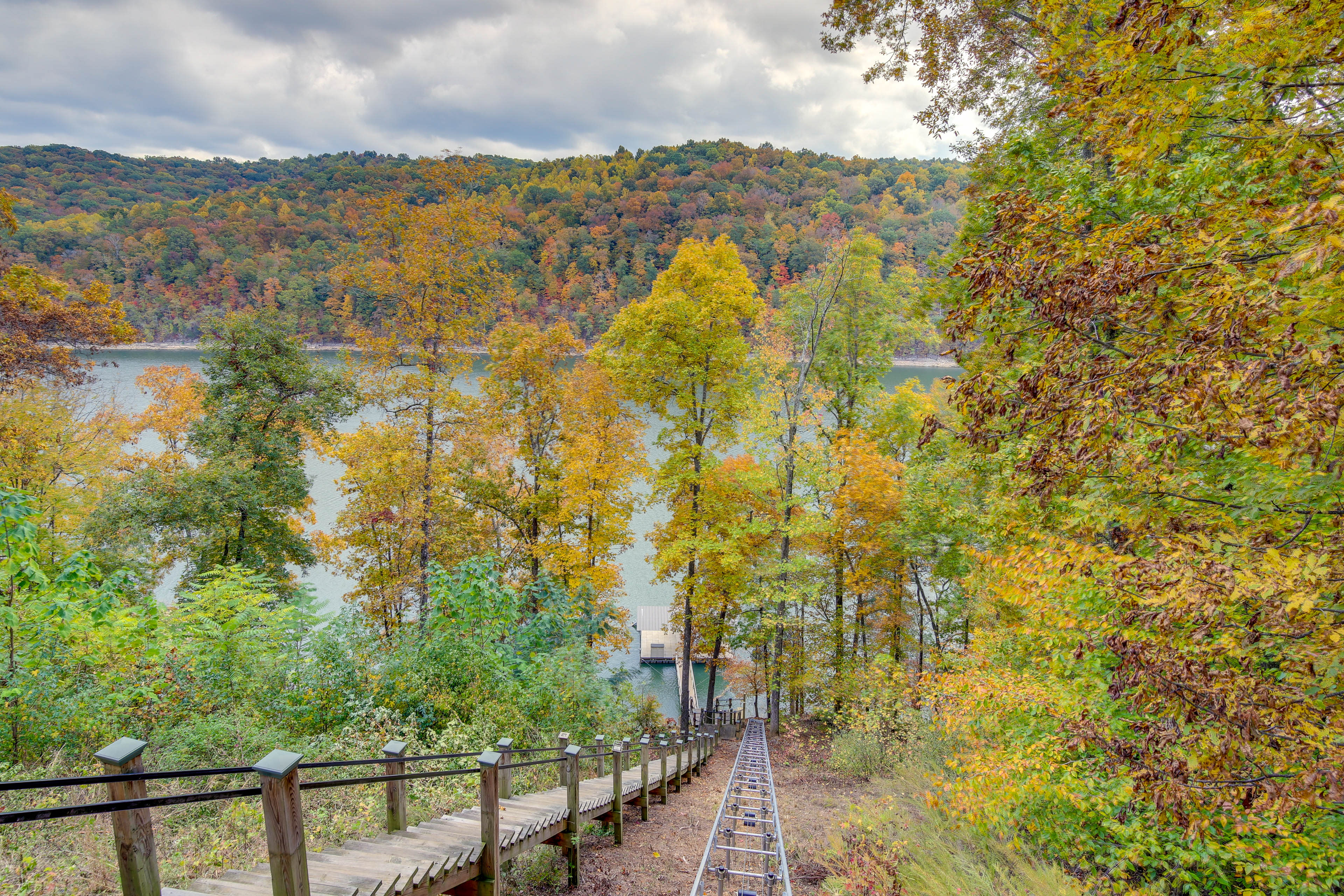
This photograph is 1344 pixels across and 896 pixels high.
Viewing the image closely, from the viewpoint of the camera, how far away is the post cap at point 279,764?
7.52 ft

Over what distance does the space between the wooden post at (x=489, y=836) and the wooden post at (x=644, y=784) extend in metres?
3.12

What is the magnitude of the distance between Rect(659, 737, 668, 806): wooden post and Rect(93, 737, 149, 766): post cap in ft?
23.0

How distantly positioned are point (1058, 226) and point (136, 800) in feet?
18.1

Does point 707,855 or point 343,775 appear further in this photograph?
point 343,775

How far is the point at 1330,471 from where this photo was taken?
3047 millimetres

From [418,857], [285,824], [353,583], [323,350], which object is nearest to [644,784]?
[418,857]

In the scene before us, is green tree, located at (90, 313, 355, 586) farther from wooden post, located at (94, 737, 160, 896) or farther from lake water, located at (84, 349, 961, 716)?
wooden post, located at (94, 737, 160, 896)

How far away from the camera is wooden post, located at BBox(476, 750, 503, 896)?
3914 millimetres

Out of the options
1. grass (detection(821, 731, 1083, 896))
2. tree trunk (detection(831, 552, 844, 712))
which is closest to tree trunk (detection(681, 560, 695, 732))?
tree trunk (detection(831, 552, 844, 712))

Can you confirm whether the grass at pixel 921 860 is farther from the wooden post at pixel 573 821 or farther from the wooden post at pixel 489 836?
the wooden post at pixel 489 836

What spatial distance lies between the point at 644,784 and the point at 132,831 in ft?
19.4

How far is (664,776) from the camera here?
8070 millimetres

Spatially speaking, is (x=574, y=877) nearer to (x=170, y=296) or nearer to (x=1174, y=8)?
(x=1174, y=8)

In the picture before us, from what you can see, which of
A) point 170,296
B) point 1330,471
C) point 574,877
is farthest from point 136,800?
point 170,296
